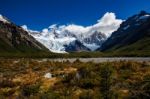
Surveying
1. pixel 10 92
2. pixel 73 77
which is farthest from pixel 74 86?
pixel 10 92

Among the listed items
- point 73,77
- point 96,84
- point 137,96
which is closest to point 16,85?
point 73,77

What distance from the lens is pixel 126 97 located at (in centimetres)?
3075

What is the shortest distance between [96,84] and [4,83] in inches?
547

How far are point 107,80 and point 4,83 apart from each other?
770 inches

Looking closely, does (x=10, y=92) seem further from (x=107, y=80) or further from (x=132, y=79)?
(x=132, y=79)

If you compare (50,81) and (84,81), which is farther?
(50,81)

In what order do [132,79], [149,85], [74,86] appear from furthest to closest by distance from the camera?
[132,79] < [74,86] < [149,85]

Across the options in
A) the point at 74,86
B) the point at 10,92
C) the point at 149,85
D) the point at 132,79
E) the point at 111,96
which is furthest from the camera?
the point at 132,79

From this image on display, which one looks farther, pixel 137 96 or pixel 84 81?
pixel 84 81

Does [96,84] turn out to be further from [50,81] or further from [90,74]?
[50,81]

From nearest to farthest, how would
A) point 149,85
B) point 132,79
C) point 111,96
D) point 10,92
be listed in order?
point 111,96
point 149,85
point 10,92
point 132,79

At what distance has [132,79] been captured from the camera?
142 feet

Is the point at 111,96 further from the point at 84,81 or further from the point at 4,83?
the point at 4,83

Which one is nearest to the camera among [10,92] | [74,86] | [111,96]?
[111,96]
